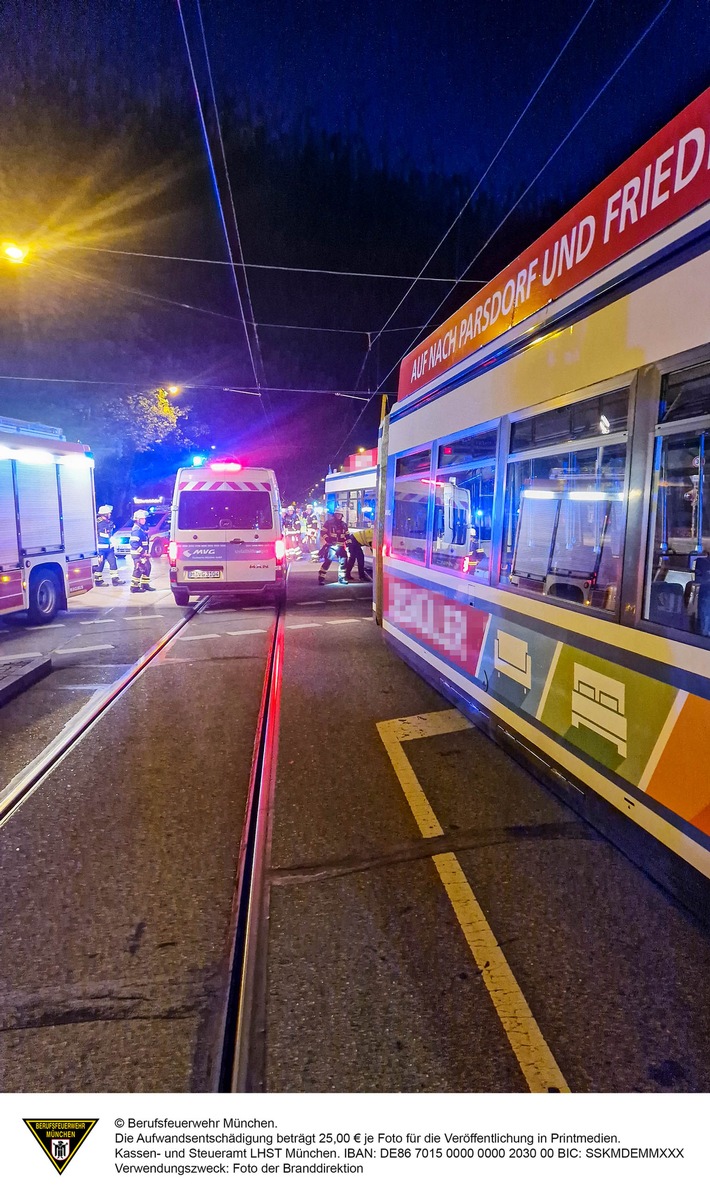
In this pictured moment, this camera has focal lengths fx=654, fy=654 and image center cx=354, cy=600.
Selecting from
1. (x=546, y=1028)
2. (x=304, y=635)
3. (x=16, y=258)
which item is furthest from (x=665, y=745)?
(x=16, y=258)

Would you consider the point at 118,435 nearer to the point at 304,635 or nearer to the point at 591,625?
the point at 304,635

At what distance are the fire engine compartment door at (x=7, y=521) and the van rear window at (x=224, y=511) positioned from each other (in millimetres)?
2634

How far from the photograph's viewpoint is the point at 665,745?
2.83 m

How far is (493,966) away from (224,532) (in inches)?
388

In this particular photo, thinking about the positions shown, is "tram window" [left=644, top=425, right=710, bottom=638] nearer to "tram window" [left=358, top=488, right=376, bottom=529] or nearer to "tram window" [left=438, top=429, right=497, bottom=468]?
"tram window" [left=438, top=429, right=497, bottom=468]

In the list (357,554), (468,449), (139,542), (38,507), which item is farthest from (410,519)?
(139,542)

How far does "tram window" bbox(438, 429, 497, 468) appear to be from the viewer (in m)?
4.93

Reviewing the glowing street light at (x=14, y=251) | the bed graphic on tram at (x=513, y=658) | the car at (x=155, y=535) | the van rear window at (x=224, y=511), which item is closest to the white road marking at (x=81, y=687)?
the bed graphic on tram at (x=513, y=658)

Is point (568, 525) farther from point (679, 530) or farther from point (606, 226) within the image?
point (606, 226)

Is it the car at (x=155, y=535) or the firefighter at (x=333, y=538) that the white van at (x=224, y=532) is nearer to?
the firefighter at (x=333, y=538)

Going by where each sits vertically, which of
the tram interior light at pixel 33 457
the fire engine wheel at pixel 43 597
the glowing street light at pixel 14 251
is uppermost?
the glowing street light at pixel 14 251

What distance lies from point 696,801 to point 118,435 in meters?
26.3
